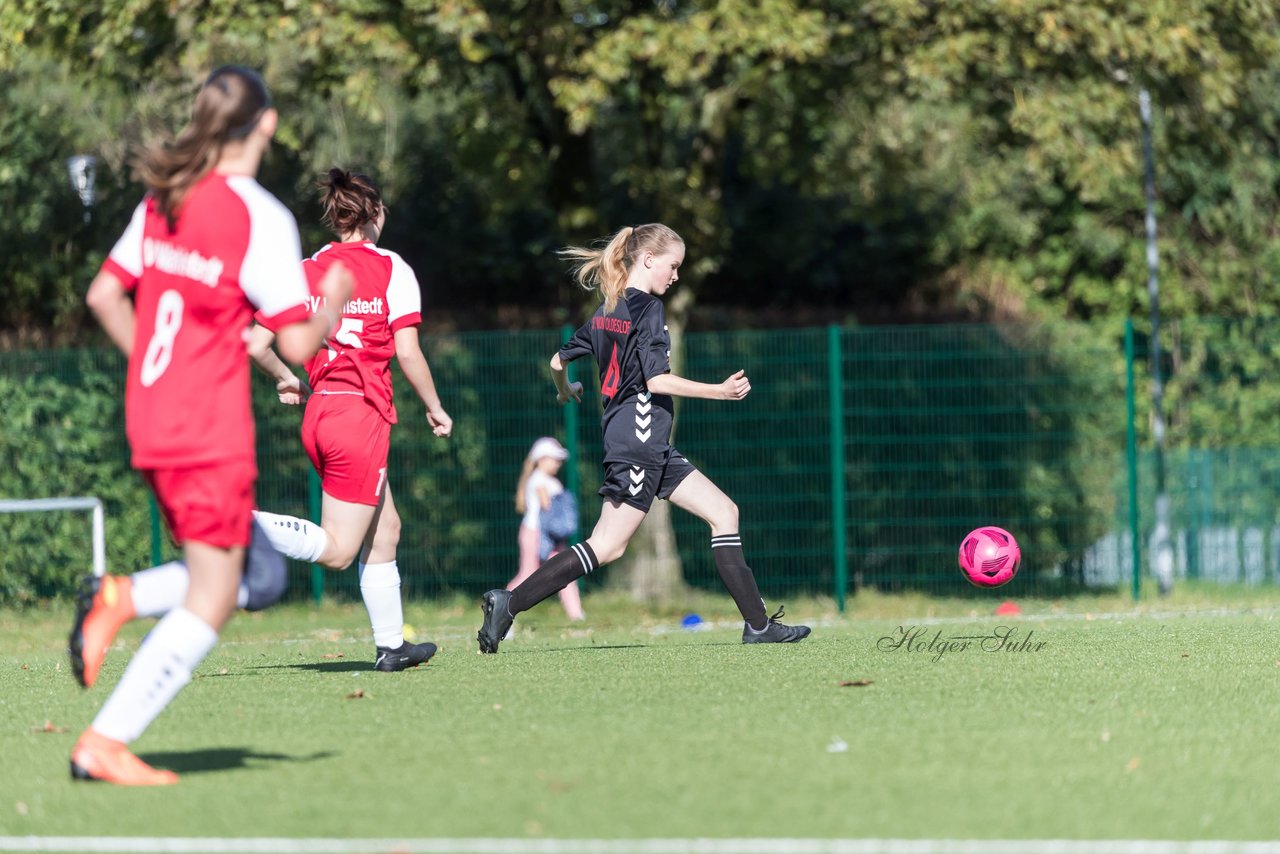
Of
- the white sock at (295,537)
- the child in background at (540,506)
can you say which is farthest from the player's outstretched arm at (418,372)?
the child in background at (540,506)

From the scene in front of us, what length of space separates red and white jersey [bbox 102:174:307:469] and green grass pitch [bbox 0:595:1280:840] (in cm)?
99

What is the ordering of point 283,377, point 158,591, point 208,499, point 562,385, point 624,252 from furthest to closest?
point 562,385
point 624,252
point 283,377
point 158,591
point 208,499

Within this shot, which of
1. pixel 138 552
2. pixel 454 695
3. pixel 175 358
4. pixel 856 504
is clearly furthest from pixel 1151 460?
pixel 175 358

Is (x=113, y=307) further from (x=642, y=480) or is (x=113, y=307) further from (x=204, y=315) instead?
Answer: (x=642, y=480)

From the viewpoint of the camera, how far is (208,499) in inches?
184

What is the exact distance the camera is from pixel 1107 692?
6535 mm

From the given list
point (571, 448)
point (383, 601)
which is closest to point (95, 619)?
point (383, 601)

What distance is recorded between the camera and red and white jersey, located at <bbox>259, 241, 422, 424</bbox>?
24.3 ft

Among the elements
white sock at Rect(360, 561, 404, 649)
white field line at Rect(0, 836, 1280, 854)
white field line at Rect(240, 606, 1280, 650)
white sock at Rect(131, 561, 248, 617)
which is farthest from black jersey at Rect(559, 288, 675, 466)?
white field line at Rect(0, 836, 1280, 854)

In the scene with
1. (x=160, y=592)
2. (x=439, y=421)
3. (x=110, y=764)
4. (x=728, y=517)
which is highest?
(x=439, y=421)

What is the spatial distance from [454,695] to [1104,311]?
726 inches

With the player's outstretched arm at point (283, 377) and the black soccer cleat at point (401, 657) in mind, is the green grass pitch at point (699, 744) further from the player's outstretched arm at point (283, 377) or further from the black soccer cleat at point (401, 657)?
the player's outstretched arm at point (283, 377)

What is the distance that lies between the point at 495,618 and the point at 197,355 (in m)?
3.58

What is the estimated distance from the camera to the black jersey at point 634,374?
315 inches
